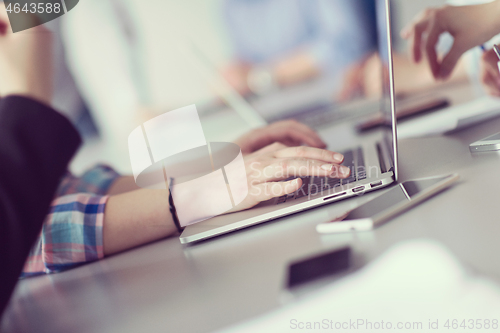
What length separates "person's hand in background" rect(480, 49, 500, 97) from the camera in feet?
1.90

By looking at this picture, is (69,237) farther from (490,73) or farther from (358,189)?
(490,73)

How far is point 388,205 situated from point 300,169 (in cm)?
13

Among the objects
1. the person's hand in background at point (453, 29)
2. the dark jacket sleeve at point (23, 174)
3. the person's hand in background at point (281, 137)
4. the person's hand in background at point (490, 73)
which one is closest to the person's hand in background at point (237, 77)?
the person's hand in background at point (281, 137)

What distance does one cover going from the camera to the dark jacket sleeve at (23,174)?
0.26m

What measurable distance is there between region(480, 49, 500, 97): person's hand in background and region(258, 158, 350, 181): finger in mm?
385

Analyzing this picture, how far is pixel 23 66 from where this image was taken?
307 millimetres

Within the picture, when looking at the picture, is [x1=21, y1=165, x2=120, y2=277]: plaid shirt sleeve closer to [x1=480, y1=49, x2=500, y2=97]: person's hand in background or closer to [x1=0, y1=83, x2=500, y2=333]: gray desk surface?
[x1=0, y1=83, x2=500, y2=333]: gray desk surface

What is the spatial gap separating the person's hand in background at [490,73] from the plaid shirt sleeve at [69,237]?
64 cm

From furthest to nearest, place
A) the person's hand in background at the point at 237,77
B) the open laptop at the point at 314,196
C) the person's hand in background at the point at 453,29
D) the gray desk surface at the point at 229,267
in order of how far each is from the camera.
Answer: the person's hand in background at the point at 237,77, the person's hand in background at the point at 453,29, the open laptop at the point at 314,196, the gray desk surface at the point at 229,267

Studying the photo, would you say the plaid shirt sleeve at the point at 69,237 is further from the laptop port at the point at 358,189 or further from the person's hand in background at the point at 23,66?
the laptop port at the point at 358,189

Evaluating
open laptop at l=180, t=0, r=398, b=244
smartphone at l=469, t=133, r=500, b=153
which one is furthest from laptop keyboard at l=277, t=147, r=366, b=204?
smartphone at l=469, t=133, r=500, b=153

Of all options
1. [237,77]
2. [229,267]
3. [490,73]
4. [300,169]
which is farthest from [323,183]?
[237,77]

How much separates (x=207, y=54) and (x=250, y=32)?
0.31m

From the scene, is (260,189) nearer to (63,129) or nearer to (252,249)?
(252,249)
